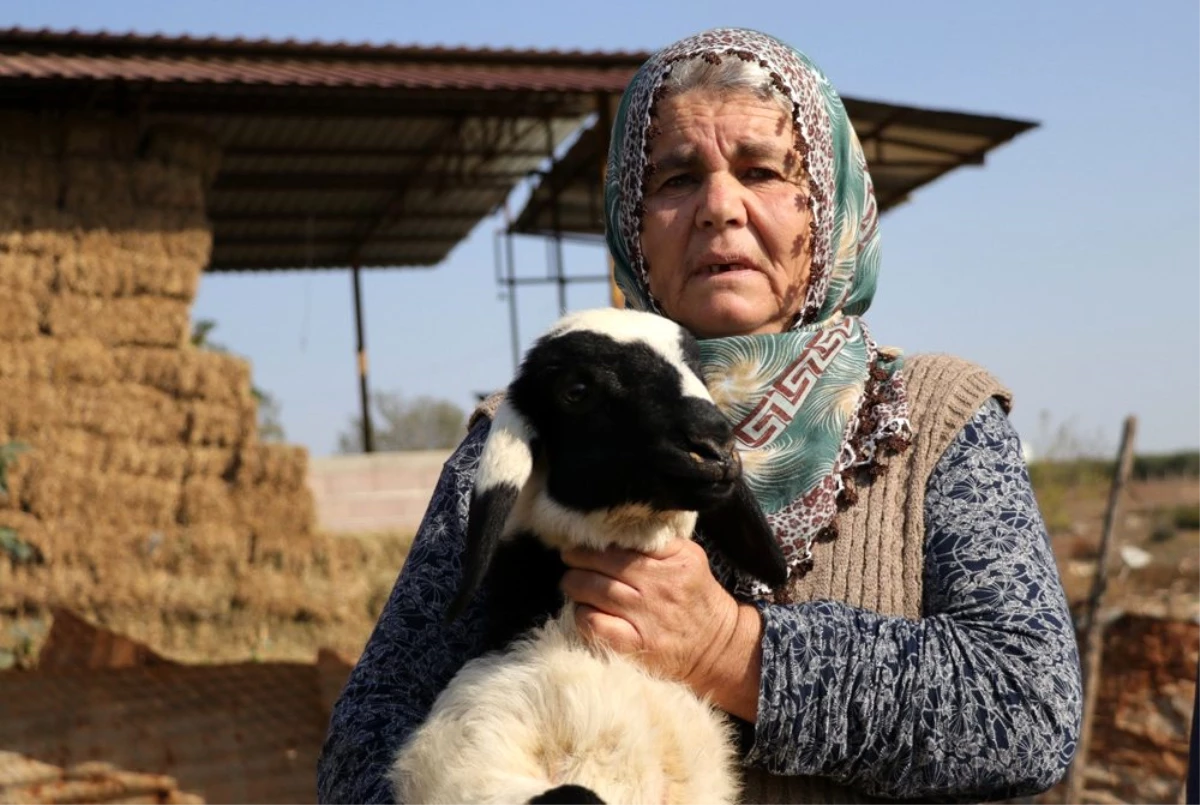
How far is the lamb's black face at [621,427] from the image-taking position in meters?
1.96

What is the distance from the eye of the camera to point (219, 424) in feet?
31.1

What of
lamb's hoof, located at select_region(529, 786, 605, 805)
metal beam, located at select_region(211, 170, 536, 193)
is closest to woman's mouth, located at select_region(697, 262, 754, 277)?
lamb's hoof, located at select_region(529, 786, 605, 805)

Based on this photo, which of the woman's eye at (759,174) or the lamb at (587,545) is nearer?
the lamb at (587,545)

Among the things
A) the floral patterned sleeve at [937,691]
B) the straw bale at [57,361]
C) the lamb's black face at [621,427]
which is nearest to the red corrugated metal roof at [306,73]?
the straw bale at [57,361]

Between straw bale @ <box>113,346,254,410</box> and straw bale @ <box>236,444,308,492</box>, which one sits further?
straw bale @ <box>236,444,308,492</box>

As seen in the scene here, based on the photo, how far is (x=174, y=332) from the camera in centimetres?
934

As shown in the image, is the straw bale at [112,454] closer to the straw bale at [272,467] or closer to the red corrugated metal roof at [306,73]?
the straw bale at [272,467]

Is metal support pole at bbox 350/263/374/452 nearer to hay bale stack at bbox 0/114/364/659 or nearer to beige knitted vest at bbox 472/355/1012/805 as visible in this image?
hay bale stack at bbox 0/114/364/659

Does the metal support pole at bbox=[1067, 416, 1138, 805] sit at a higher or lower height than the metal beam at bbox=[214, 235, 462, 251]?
lower

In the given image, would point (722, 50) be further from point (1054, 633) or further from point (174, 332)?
point (174, 332)

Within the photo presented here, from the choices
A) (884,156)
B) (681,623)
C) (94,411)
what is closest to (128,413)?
(94,411)

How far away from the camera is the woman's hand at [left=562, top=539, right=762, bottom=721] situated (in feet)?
6.55

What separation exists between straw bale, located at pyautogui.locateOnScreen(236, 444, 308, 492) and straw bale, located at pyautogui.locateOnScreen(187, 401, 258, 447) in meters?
0.12

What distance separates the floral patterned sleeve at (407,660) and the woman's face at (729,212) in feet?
1.58
